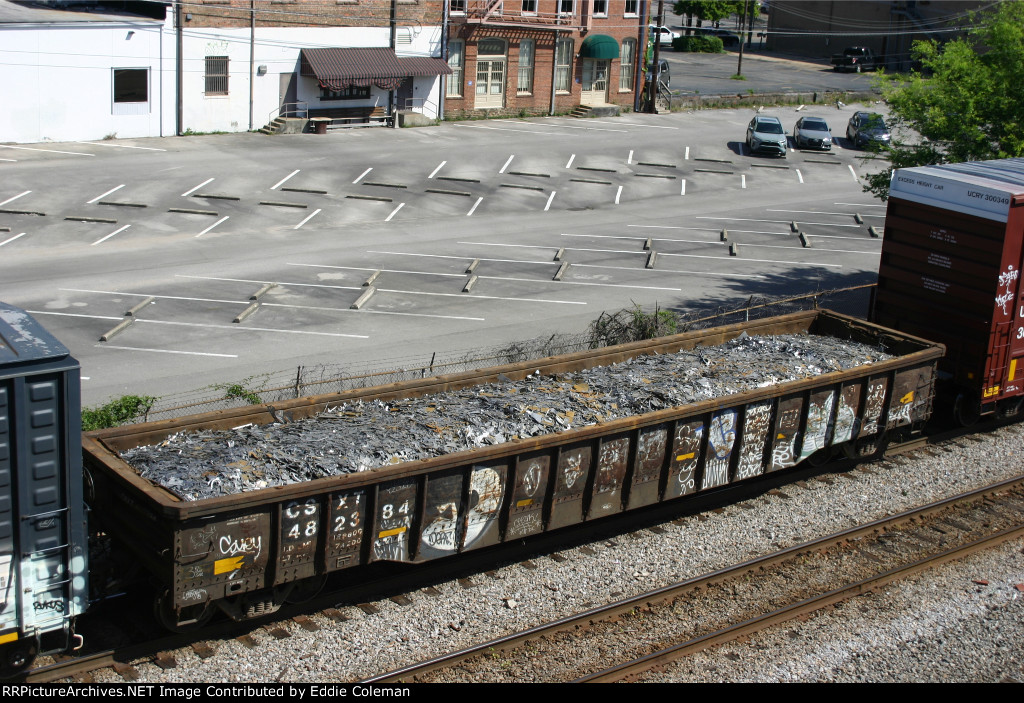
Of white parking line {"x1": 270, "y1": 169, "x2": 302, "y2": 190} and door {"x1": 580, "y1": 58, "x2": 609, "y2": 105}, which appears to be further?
door {"x1": 580, "y1": 58, "x2": 609, "y2": 105}

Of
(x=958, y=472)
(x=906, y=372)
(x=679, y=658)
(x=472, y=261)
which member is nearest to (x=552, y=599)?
(x=679, y=658)

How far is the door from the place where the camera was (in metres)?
53.9

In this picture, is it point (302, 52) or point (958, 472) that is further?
point (302, 52)

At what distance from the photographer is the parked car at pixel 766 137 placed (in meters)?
47.3

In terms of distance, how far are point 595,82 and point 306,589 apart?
46.3 meters

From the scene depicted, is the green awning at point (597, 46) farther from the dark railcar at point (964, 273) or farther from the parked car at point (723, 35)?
the dark railcar at point (964, 273)

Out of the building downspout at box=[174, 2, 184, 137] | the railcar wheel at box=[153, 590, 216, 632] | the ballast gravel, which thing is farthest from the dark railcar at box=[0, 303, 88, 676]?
the building downspout at box=[174, 2, 184, 137]

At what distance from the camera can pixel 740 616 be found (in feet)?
41.3

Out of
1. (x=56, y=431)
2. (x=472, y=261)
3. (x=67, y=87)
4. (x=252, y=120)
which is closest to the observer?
(x=56, y=431)

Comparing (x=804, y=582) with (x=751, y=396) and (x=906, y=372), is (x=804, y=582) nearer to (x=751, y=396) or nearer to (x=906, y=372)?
(x=751, y=396)

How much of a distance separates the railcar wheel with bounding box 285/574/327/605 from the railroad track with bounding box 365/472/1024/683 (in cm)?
142

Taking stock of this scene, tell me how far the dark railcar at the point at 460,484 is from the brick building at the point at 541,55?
115 feet

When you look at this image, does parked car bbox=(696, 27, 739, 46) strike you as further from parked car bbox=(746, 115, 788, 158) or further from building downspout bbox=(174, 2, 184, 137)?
building downspout bbox=(174, 2, 184, 137)
